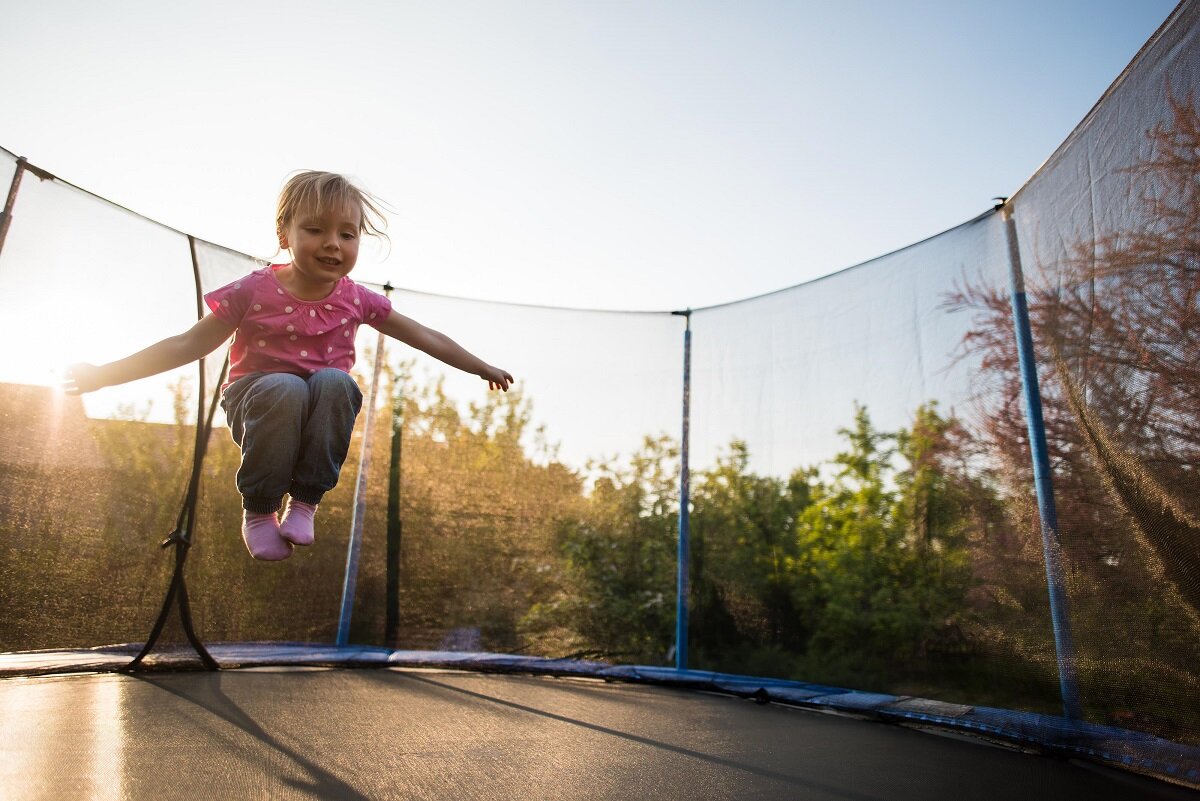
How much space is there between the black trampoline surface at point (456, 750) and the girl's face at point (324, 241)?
82 cm

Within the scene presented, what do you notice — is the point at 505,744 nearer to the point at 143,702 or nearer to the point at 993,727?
the point at 143,702

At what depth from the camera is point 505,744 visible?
65.8 inches

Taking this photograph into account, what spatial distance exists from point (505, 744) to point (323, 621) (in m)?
1.77

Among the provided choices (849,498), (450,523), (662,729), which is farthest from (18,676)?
(849,498)

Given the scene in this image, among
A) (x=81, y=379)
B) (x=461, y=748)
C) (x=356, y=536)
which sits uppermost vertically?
(x=81, y=379)

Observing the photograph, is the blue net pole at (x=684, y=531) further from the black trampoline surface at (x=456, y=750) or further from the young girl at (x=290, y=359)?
the young girl at (x=290, y=359)

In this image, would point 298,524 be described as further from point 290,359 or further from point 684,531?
point 684,531

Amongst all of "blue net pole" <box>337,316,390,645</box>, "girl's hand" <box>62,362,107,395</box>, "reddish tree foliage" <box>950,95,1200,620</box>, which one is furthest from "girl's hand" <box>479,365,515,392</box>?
"blue net pole" <box>337,316,390,645</box>

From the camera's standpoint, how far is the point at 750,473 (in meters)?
3.07

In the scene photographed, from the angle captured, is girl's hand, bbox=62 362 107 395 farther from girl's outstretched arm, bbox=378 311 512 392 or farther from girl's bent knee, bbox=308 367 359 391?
girl's outstretched arm, bbox=378 311 512 392

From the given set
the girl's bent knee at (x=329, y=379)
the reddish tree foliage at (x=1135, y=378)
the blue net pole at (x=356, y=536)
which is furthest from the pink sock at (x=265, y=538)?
the blue net pole at (x=356, y=536)

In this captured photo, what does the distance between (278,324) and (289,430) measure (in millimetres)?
194

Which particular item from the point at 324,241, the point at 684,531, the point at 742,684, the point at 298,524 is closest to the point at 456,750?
the point at 298,524

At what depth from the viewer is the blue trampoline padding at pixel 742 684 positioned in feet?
5.38
